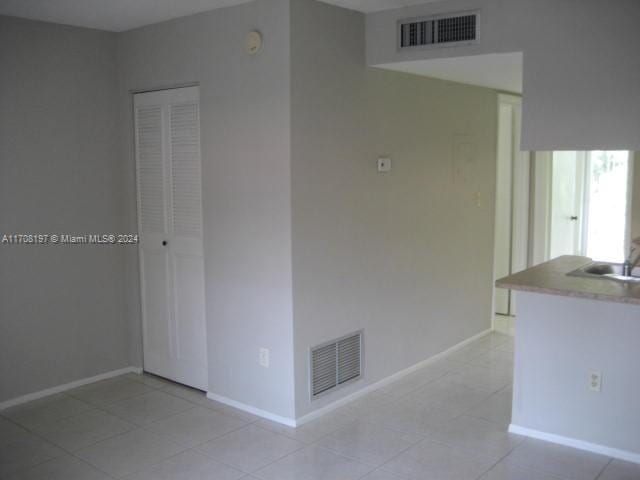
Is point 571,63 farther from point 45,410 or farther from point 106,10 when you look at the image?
point 45,410

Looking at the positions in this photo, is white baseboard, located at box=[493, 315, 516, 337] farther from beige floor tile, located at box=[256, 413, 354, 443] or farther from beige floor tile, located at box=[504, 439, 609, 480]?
beige floor tile, located at box=[256, 413, 354, 443]

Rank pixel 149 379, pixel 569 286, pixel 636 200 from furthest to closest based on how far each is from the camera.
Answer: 1. pixel 636 200
2. pixel 149 379
3. pixel 569 286

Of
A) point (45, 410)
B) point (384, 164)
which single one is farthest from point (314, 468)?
point (384, 164)

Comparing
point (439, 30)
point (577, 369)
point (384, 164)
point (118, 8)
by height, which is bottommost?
point (577, 369)

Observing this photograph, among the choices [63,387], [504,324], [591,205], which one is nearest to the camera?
[63,387]

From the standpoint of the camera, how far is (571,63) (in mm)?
3199

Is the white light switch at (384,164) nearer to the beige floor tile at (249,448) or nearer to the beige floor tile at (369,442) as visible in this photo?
the beige floor tile at (369,442)

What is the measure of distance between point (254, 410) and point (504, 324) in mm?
2895

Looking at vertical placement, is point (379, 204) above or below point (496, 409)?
above

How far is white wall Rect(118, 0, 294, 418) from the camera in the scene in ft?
11.0

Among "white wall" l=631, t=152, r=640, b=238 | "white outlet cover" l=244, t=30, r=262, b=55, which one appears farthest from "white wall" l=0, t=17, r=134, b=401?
"white wall" l=631, t=152, r=640, b=238

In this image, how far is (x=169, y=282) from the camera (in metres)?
4.15

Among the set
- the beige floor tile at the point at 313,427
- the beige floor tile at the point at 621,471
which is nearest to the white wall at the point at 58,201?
the beige floor tile at the point at 313,427

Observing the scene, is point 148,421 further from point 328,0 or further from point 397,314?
point 328,0
